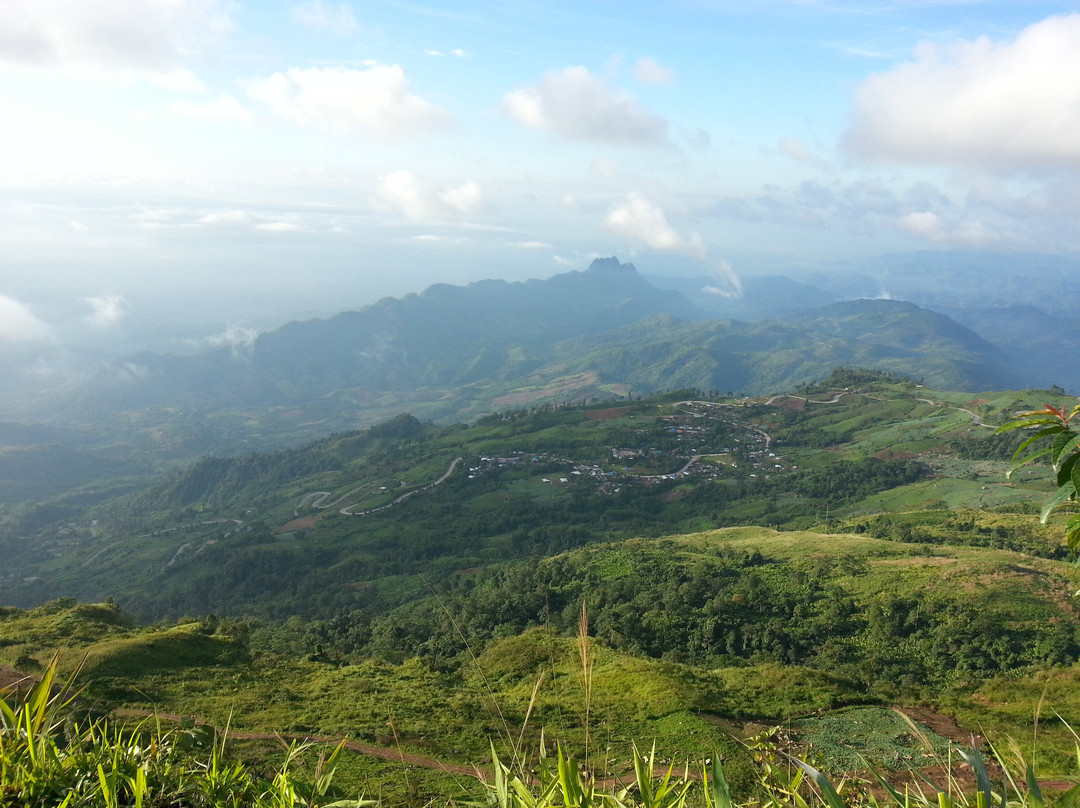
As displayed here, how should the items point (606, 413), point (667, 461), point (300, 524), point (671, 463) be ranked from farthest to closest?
1. point (606, 413)
2. point (667, 461)
3. point (671, 463)
4. point (300, 524)

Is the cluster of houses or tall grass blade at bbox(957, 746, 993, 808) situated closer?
tall grass blade at bbox(957, 746, 993, 808)

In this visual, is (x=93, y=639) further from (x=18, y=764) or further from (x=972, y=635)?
(x=972, y=635)

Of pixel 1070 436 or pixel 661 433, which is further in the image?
pixel 661 433

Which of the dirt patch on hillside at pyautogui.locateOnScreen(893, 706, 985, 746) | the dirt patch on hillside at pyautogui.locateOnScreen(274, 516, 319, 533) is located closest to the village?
the dirt patch on hillside at pyautogui.locateOnScreen(274, 516, 319, 533)

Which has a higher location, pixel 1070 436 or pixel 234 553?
pixel 1070 436

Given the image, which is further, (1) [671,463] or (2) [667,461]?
(2) [667,461]

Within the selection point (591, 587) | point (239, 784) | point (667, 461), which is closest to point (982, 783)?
point (239, 784)

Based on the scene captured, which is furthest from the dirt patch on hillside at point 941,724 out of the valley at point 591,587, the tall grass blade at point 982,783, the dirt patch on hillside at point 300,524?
the dirt patch on hillside at point 300,524

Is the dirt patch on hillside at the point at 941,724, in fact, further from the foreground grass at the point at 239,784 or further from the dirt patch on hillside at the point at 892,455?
the dirt patch on hillside at the point at 892,455

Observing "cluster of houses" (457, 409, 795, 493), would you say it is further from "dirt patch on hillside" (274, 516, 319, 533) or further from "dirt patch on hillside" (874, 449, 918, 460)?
"dirt patch on hillside" (274, 516, 319, 533)

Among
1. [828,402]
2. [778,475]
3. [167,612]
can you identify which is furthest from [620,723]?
[828,402]

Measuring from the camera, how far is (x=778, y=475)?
10925cm

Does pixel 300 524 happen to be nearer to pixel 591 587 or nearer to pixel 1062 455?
pixel 591 587

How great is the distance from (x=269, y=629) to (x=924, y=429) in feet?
368
